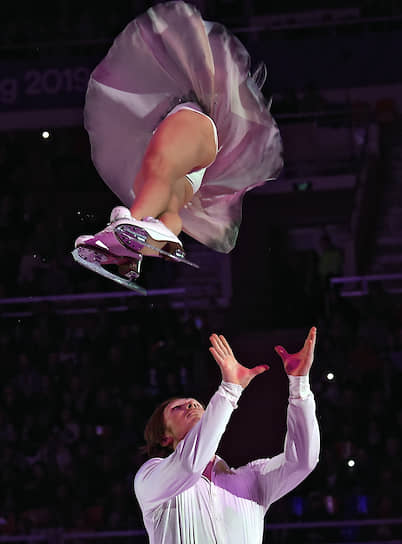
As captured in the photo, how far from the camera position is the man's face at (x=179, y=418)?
3.22m

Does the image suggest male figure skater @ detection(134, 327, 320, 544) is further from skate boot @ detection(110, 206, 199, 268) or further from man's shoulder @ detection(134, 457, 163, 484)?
skate boot @ detection(110, 206, 199, 268)

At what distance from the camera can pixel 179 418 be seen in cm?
323

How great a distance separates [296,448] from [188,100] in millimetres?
1398

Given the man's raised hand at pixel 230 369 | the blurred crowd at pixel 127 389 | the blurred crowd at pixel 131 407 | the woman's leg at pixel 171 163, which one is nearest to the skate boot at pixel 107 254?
the woman's leg at pixel 171 163

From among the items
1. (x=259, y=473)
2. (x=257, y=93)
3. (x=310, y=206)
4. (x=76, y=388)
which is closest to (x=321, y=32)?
(x=310, y=206)

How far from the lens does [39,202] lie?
8266 mm

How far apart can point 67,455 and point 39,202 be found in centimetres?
274

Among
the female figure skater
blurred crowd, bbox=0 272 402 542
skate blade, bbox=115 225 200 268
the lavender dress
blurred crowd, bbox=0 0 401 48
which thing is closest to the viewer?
skate blade, bbox=115 225 200 268

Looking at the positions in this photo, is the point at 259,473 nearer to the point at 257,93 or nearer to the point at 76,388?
the point at 257,93

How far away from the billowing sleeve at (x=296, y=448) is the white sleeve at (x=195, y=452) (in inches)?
9.0

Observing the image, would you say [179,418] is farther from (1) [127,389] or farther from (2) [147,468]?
(1) [127,389]

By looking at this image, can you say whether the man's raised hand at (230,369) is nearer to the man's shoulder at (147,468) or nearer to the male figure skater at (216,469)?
the male figure skater at (216,469)

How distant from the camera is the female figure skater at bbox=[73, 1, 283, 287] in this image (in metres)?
3.33

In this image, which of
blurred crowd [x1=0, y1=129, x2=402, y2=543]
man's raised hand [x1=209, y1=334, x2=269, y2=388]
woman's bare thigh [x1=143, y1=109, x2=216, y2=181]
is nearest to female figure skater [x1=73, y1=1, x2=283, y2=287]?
woman's bare thigh [x1=143, y1=109, x2=216, y2=181]
